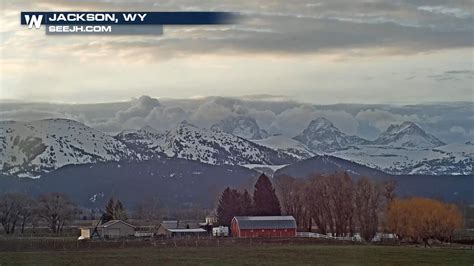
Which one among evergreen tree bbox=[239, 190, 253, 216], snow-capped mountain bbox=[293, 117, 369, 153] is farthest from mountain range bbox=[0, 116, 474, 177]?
evergreen tree bbox=[239, 190, 253, 216]

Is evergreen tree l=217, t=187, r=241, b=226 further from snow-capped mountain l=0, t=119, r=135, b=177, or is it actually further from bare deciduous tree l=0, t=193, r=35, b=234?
bare deciduous tree l=0, t=193, r=35, b=234

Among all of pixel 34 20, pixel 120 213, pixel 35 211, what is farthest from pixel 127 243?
pixel 34 20

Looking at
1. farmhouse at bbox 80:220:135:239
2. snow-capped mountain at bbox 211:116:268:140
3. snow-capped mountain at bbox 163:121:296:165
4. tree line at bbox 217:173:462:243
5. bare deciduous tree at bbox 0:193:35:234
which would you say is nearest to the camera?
bare deciduous tree at bbox 0:193:35:234

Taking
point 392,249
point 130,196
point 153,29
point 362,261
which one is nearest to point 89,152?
point 130,196

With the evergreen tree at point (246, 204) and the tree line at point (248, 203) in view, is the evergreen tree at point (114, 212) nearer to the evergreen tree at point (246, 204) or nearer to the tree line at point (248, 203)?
the tree line at point (248, 203)

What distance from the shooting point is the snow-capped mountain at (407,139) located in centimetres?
2012

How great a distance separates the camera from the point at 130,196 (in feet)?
77.9

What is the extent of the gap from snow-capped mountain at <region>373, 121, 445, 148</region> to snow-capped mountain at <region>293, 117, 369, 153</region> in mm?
635

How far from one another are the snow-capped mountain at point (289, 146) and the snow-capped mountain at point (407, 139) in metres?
2.25

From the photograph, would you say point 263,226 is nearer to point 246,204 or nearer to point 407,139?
point 246,204

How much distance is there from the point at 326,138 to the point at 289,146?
2433 millimetres

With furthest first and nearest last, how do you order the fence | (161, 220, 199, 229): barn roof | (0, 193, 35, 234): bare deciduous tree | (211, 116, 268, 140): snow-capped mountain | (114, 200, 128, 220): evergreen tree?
(161, 220, 199, 229): barn roof, (114, 200, 128, 220): evergreen tree, (211, 116, 268, 140): snow-capped mountain, (0, 193, 35, 234): bare deciduous tree, the fence

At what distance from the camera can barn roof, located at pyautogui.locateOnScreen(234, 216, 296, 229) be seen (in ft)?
69.1

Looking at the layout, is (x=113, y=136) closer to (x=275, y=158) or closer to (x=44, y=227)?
(x=44, y=227)
